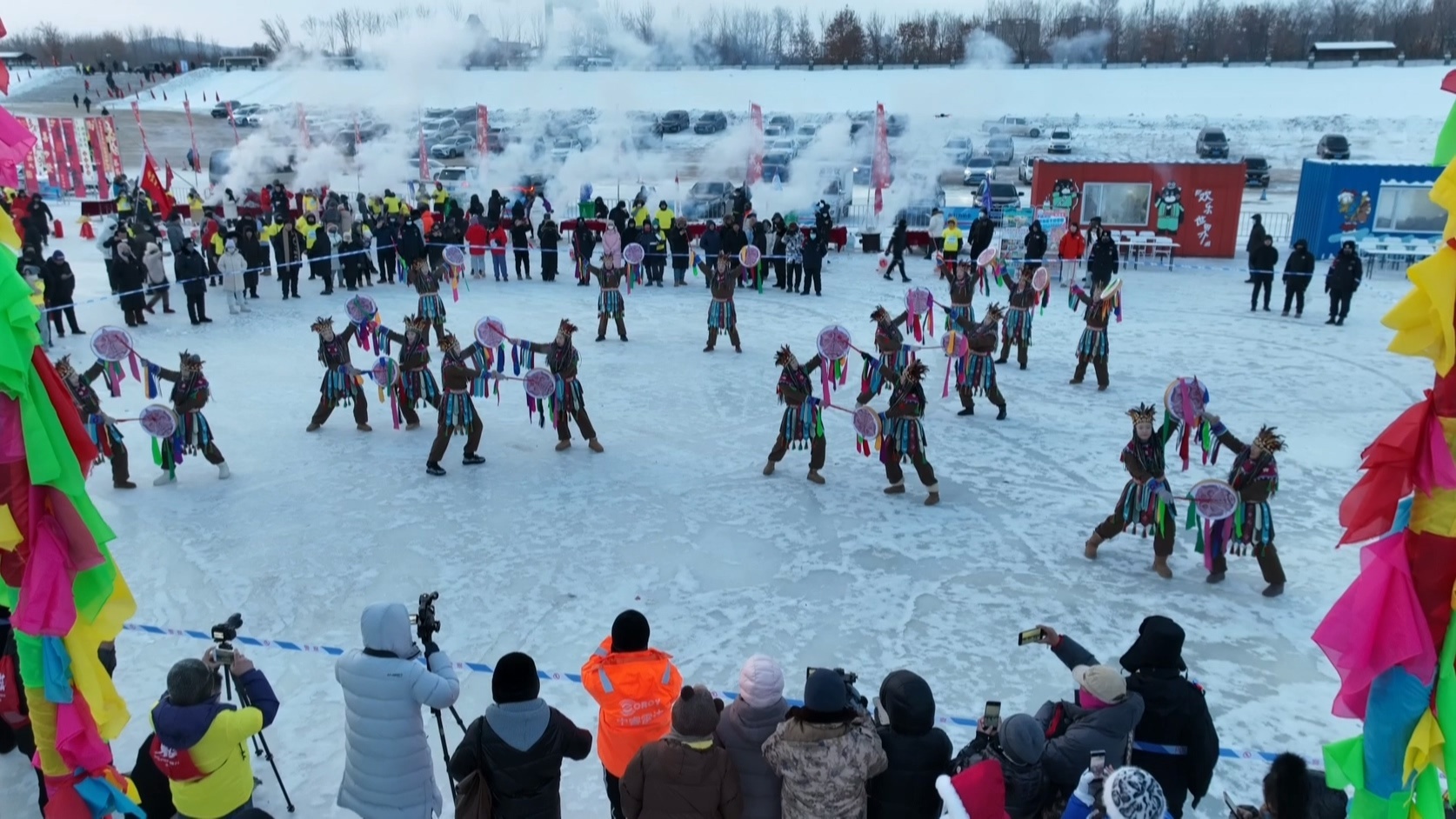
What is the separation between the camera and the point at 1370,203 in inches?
720

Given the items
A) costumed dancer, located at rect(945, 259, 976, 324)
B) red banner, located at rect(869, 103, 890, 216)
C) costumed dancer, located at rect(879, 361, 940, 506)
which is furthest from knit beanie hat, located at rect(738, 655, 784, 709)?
red banner, located at rect(869, 103, 890, 216)

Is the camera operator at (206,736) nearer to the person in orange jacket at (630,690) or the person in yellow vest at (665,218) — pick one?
the person in orange jacket at (630,690)

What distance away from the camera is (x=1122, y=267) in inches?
742

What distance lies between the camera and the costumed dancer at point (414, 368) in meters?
9.42

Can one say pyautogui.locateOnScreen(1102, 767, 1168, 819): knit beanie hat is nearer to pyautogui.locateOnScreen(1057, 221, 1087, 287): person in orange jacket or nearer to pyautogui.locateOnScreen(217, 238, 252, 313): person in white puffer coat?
pyautogui.locateOnScreen(217, 238, 252, 313): person in white puffer coat

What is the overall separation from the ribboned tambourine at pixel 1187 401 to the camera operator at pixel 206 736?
591cm

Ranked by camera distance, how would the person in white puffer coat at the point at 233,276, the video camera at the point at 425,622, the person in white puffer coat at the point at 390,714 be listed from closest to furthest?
the person in white puffer coat at the point at 390,714 → the video camera at the point at 425,622 → the person in white puffer coat at the point at 233,276

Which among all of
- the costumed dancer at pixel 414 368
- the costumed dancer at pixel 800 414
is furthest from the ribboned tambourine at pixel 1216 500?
the costumed dancer at pixel 414 368

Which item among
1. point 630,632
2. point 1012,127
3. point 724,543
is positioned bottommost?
point 724,543

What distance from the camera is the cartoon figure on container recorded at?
62.8 ft

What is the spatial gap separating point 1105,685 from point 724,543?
403 cm

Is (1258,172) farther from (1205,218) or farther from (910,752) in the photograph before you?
(910,752)

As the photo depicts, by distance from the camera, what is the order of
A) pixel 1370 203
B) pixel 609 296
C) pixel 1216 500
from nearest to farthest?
pixel 1216 500 < pixel 609 296 < pixel 1370 203

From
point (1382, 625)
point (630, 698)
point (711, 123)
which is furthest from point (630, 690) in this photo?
point (711, 123)
